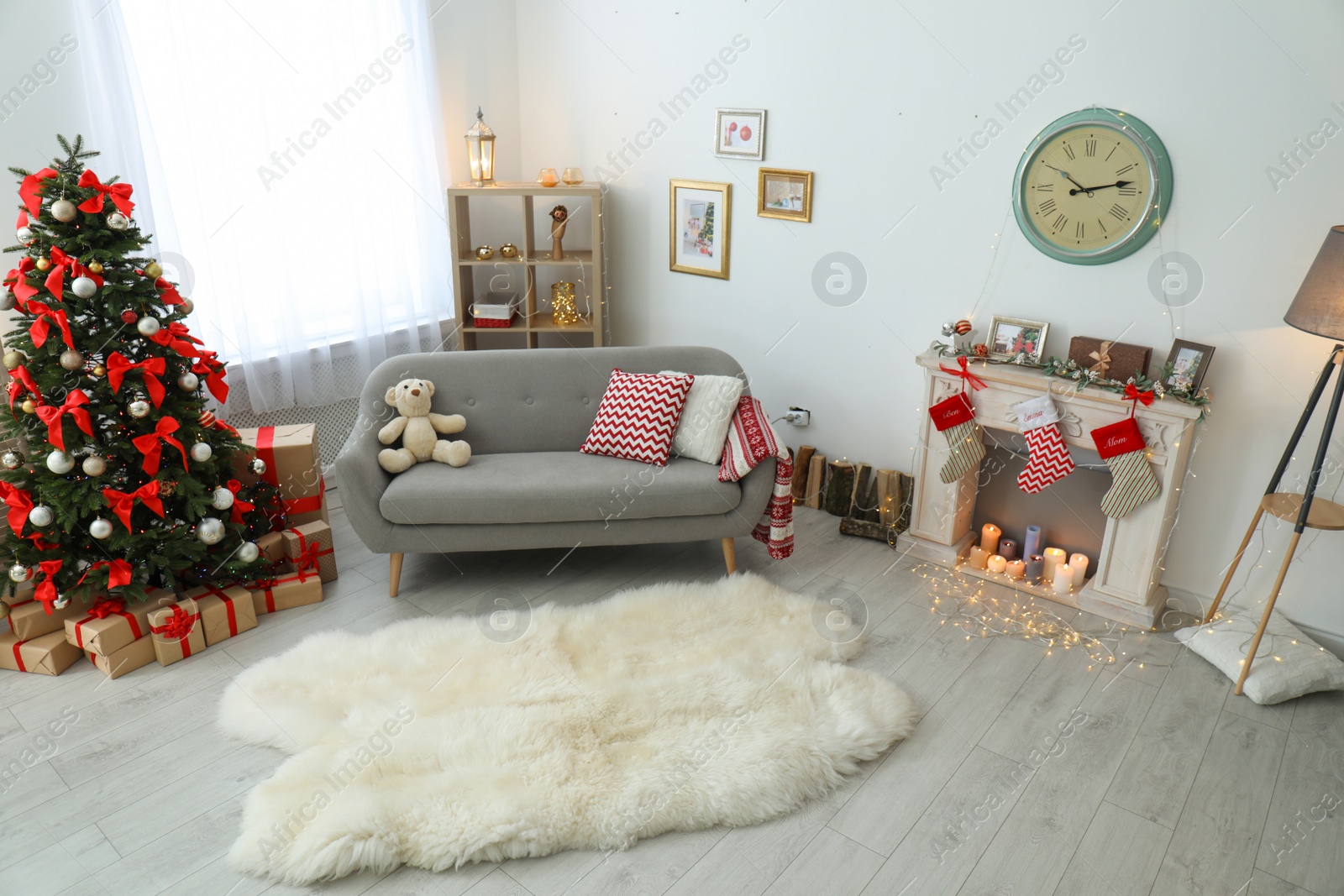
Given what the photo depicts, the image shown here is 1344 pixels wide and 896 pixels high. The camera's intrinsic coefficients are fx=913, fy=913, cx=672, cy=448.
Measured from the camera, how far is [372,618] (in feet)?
10.7

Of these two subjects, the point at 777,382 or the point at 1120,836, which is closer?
the point at 1120,836

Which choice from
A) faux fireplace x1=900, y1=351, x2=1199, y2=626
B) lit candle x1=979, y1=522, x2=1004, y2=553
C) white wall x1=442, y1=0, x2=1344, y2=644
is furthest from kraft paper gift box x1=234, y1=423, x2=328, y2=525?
lit candle x1=979, y1=522, x2=1004, y2=553

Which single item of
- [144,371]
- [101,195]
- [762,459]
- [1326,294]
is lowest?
[762,459]

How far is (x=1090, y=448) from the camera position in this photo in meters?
3.32

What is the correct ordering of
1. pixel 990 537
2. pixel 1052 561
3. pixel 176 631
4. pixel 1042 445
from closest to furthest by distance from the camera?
pixel 176 631 < pixel 1042 445 < pixel 1052 561 < pixel 990 537

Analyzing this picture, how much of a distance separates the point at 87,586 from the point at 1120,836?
3.08 metres

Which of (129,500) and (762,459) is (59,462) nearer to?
(129,500)

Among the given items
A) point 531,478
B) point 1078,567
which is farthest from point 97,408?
point 1078,567

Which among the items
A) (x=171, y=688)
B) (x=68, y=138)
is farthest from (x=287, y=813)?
(x=68, y=138)

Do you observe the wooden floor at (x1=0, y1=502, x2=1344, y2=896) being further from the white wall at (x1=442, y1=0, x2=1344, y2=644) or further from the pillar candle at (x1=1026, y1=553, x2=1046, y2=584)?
the white wall at (x1=442, y1=0, x2=1344, y2=644)

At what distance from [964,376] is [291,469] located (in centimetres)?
257

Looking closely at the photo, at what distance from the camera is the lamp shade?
2523mm

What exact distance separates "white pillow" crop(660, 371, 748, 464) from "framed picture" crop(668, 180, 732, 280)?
0.93 metres

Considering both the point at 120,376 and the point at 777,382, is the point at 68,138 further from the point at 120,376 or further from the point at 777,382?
the point at 777,382
